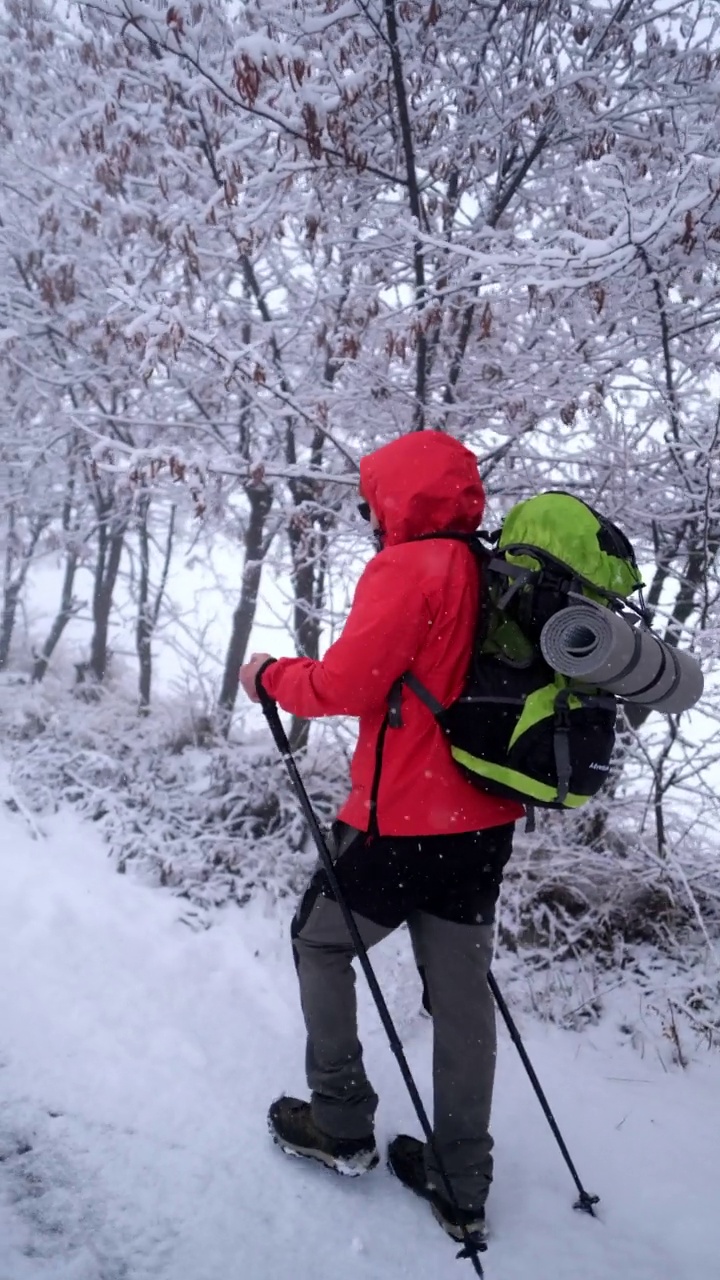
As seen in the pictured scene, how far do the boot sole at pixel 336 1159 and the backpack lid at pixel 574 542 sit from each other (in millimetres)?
2015

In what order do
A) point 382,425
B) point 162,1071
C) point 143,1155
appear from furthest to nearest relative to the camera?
point 382,425
point 162,1071
point 143,1155

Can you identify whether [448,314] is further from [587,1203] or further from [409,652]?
[587,1203]

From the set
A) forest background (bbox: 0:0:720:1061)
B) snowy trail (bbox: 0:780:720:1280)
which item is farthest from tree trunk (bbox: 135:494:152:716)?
snowy trail (bbox: 0:780:720:1280)

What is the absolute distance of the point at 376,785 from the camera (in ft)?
7.31

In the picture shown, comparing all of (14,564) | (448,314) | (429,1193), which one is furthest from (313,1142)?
(14,564)

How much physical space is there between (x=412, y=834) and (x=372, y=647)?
59cm

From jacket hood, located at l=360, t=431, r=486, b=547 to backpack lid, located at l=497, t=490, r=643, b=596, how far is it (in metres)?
0.19

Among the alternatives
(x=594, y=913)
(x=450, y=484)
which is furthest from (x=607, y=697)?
(x=594, y=913)

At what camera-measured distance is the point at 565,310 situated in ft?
15.2

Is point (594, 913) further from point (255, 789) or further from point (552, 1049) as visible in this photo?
point (255, 789)

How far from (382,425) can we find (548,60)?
2.28 meters

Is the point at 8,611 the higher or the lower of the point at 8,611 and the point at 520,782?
the lower

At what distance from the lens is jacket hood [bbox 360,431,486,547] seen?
2217 millimetres

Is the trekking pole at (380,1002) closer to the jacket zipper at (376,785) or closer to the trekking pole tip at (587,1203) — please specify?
the jacket zipper at (376,785)
